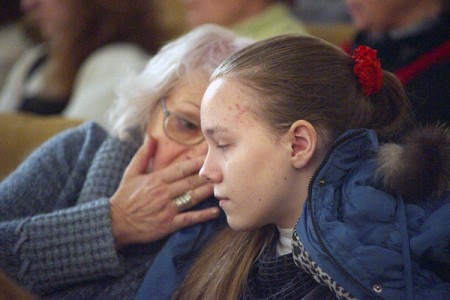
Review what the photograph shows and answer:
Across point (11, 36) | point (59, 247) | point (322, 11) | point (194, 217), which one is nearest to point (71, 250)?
point (59, 247)

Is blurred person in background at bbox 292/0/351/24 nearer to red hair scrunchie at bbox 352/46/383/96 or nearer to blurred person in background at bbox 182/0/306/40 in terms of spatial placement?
blurred person in background at bbox 182/0/306/40

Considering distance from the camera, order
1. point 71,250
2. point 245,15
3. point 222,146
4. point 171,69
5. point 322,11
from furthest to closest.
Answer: point 322,11 → point 245,15 → point 171,69 → point 71,250 → point 222,146

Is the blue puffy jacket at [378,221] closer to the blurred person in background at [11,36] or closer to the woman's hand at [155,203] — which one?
the woman's hand at [155,203]

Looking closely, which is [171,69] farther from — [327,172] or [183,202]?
[327,172]

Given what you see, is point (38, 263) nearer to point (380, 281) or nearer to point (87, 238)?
point (87, 238)

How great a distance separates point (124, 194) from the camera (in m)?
1.36

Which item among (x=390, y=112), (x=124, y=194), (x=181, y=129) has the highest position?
(x=390, y=112)

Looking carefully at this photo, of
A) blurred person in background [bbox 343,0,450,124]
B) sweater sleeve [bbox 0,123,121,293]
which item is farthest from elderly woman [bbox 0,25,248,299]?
blurred person in background [bbox 343,0,450,124]

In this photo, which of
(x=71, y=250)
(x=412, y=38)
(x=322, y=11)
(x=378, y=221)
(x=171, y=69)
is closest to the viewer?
(x=378, y=221)

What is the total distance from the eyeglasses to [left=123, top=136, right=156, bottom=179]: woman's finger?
2.1 inches

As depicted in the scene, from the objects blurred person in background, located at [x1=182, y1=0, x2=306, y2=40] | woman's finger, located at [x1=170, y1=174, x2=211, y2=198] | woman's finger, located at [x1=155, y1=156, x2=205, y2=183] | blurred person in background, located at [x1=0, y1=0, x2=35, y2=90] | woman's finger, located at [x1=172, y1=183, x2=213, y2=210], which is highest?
blurred person in background, located at [x1=182, y1=0, x2=306, y2=40]

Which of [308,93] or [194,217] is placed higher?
[308,93]

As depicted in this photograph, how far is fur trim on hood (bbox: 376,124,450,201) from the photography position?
96 centimetres

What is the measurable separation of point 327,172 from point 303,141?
0.22 ft
